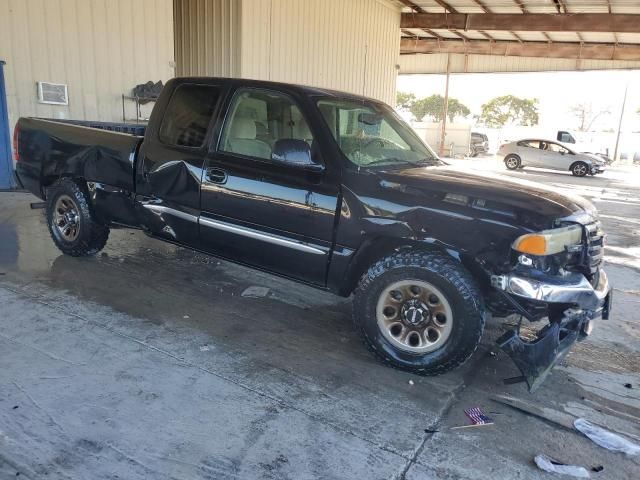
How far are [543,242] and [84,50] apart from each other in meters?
9.46

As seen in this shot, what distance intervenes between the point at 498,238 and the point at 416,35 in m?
21.1

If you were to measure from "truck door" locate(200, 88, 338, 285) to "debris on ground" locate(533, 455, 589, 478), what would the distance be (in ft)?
6.01

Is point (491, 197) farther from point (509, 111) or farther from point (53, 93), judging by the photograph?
point (509, 111)

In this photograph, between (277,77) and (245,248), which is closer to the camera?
(245,248)

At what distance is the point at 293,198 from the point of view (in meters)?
3.83

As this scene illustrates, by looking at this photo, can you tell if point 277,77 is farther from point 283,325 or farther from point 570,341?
point 570,341

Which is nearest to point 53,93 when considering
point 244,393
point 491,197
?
point 244,393

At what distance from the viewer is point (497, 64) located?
2486cm

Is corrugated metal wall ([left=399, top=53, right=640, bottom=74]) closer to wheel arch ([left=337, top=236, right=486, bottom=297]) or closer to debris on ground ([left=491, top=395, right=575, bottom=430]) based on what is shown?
wheel arch ([left=337, top=236, right=486, bottom=297])

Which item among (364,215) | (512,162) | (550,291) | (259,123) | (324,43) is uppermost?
(324,43)

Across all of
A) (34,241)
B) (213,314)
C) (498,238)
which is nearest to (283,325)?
(213,314)

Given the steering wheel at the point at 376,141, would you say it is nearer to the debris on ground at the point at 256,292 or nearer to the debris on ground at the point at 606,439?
the debris on ground at the point at 256,292

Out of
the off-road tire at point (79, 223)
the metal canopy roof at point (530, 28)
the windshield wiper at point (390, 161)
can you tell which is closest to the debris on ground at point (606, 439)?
the windshield wiper at point (390, 161)

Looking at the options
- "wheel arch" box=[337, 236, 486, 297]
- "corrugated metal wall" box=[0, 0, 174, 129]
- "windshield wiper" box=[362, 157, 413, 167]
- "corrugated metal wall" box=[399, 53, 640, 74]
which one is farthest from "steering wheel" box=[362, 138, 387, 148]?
"corrugated metal wall" box=[399, 53, 640, 74]
